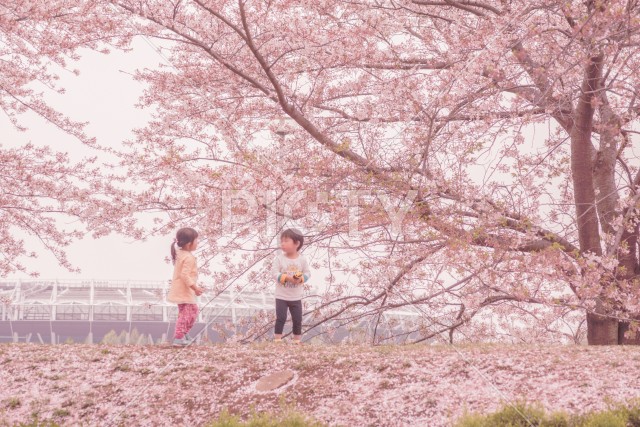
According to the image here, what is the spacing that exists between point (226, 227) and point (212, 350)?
1.52m

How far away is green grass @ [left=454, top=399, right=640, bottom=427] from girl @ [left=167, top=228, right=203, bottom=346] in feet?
11.6

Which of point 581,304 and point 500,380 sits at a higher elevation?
point 581,304

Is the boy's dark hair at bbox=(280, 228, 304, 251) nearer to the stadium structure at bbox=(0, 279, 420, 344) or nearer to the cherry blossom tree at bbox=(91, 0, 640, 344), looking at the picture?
the cherry blossom tree at bbox=(91, 0, 640, 344)

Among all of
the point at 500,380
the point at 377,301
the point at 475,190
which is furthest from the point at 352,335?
the point at 500,380

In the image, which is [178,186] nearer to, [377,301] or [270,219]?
[270,219]

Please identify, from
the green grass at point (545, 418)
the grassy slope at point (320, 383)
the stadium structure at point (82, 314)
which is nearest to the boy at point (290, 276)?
the grassy slope at point (320, 383)

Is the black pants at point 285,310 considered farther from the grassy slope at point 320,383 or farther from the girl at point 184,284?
the girl at point 184,284

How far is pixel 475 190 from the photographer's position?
8.08 metres

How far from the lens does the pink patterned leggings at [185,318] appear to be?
6.67m

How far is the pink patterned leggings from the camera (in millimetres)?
6668

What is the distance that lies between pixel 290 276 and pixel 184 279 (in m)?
1.20

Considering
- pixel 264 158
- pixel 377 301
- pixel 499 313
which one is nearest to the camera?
pixel 264 158

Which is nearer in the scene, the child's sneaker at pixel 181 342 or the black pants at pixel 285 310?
the child's sneaker at pixel 181 342

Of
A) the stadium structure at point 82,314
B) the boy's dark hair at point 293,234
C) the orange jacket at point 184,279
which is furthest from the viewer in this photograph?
the stadium structure at point 82,314
